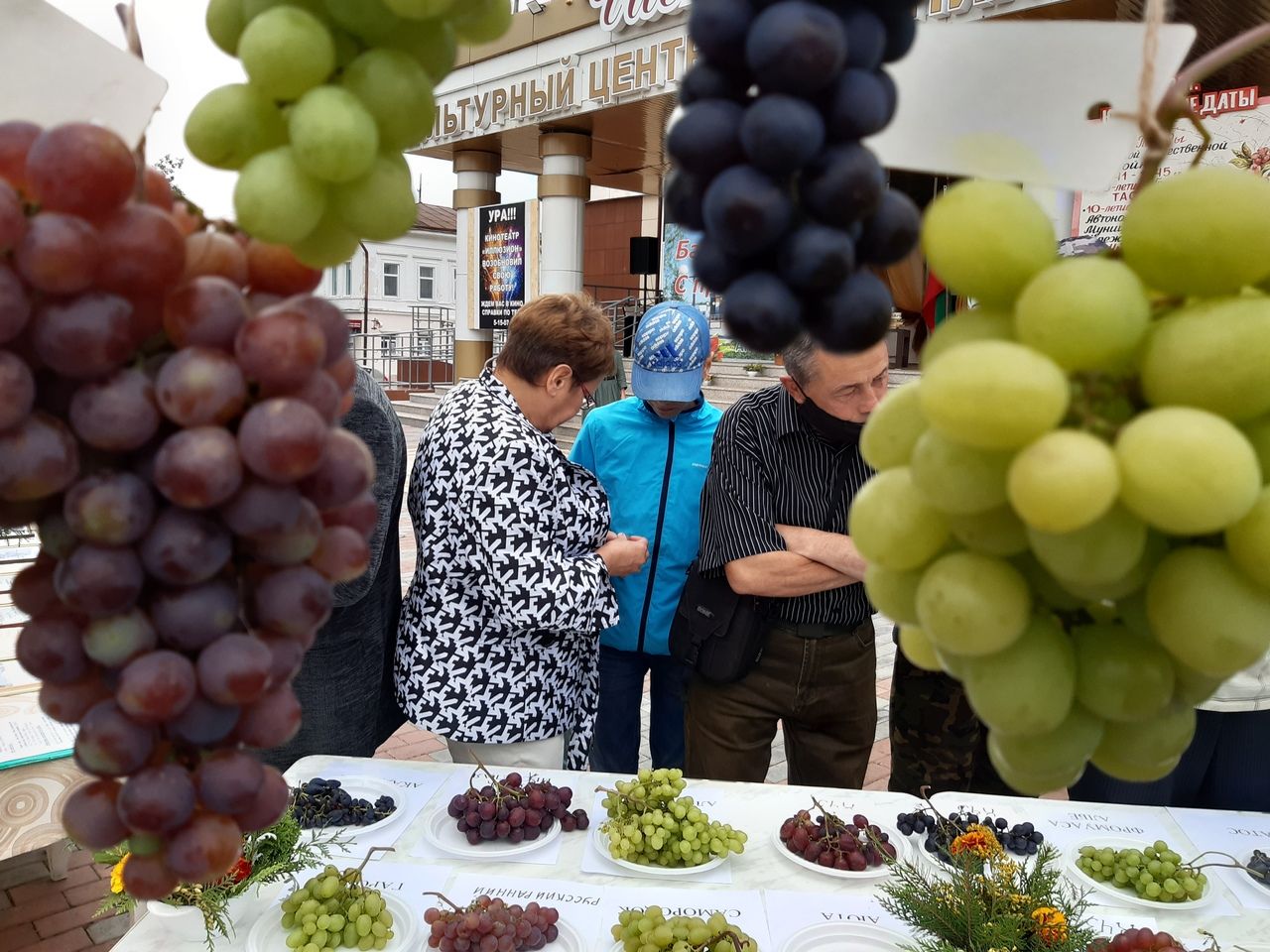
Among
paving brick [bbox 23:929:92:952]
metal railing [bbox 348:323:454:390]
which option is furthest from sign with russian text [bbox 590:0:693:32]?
paving brick [bbox 23:929:92:952]

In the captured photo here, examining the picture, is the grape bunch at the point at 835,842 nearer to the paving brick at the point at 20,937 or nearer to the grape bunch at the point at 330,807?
the grape bunch at the point at 330,807

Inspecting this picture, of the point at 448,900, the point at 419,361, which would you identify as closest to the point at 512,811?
the point at 448,900

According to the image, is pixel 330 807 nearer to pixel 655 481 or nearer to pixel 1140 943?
pixel 655 481

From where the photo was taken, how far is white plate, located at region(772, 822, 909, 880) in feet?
6.73

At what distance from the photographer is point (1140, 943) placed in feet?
5.48

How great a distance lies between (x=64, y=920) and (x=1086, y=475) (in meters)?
3.97

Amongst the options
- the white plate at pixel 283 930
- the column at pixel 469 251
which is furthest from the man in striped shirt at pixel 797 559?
the column at pixel 469 251

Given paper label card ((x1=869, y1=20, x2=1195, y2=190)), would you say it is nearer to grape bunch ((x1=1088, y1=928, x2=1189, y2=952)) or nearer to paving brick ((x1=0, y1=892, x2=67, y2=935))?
grape bunch ((x1=1088, y1=928, x2=1189, y2=952))

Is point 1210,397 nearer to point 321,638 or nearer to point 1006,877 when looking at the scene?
point 1006,877

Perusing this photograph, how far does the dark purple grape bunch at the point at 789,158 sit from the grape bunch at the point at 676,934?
153 cm

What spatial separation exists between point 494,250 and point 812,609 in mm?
13168

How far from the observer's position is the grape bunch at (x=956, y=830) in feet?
7.12

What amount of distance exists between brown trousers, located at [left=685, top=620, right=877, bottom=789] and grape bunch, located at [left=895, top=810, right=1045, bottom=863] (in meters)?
0.57

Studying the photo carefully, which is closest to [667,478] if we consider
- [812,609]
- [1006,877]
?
[812,609]
